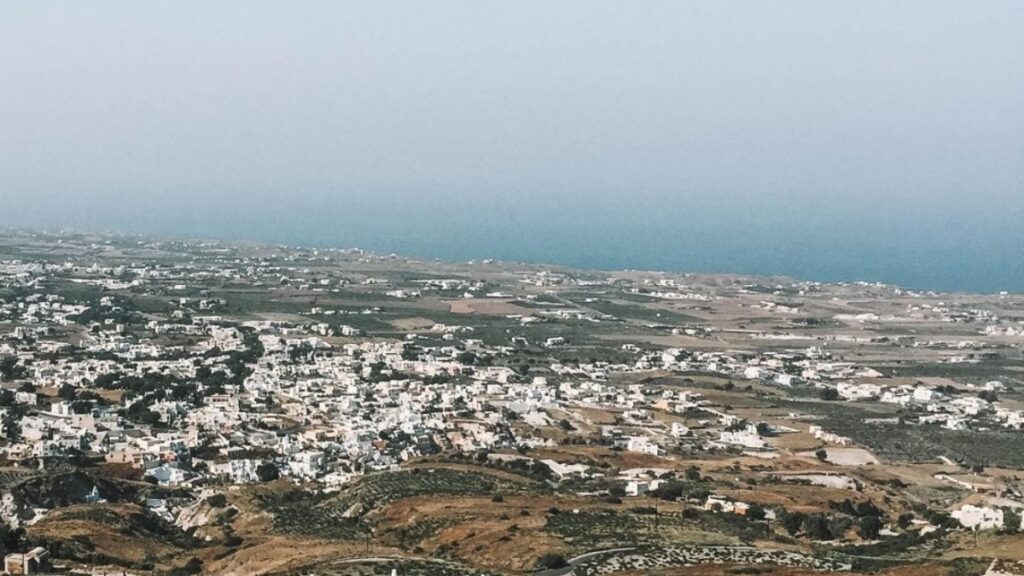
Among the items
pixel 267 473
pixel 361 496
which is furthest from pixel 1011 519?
pixel 267 473

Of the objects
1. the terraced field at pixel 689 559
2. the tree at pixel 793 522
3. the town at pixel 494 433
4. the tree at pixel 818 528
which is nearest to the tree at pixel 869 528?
the town at pixel 494 433

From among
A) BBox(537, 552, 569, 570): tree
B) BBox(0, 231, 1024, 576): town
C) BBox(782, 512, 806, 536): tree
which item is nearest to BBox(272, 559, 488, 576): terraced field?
BBox(0, 231, 1024, 576): town

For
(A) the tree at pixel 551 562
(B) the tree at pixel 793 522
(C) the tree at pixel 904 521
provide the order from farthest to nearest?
(C) the tree at pixel 904 521, (B) the tree at pixel 793 522, (A) the tree at pixel 551 562

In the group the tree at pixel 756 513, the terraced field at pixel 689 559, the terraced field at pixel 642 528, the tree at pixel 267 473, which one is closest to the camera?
the terraced field at pixel 689 559

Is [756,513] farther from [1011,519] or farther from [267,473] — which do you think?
[267,473]

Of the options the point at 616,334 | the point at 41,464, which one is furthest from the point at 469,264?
the point at 41,464

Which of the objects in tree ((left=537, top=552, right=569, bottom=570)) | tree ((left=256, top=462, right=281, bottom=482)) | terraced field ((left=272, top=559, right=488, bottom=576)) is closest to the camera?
terraced field ((left=272, top=559, right=488, bottom=576))

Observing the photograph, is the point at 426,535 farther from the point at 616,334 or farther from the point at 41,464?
the point at 616,334

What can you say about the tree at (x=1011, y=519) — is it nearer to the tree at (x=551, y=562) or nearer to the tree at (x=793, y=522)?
the tree at (x=793, y=522)

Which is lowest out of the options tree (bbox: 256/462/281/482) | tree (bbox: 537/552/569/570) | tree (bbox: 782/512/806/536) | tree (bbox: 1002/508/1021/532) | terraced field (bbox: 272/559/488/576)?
tree (bbox: 256/462/281/482)

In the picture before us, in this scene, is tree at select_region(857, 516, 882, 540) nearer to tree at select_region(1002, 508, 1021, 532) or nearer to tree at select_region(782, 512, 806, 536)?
tree at select_region(782, 512, 806, 536)

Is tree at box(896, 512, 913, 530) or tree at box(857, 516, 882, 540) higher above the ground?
tree at box(857, 516, 882, 540)
